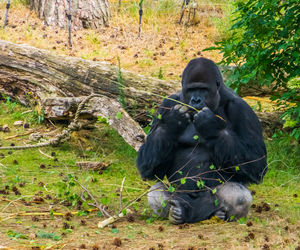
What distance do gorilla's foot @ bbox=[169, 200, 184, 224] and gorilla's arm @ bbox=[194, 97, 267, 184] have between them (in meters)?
0.49

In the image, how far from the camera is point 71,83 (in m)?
7.04

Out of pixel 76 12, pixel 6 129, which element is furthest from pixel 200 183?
pixel 76 12

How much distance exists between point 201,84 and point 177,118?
0.36 m

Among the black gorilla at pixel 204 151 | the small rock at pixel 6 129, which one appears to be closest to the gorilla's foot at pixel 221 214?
the black gorilla at pixel 204 151

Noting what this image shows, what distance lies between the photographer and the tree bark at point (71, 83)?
682cm

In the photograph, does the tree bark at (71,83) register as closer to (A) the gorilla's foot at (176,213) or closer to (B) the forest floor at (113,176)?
(B) the forest floor at (113,176)

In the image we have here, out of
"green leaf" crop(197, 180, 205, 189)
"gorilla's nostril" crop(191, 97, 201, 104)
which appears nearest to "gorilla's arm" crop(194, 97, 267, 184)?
"gorilla's nostril" crop(191, 97, 201, 104)

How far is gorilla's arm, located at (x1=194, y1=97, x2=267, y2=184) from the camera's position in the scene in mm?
3945

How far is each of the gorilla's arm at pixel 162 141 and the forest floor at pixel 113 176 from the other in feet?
1.23

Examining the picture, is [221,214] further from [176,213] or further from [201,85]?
[201,85]

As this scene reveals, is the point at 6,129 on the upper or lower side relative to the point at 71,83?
lower

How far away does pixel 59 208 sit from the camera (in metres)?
4.52

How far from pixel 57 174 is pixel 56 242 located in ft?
7.85

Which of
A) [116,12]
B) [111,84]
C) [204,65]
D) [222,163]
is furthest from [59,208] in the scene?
[116,12]
